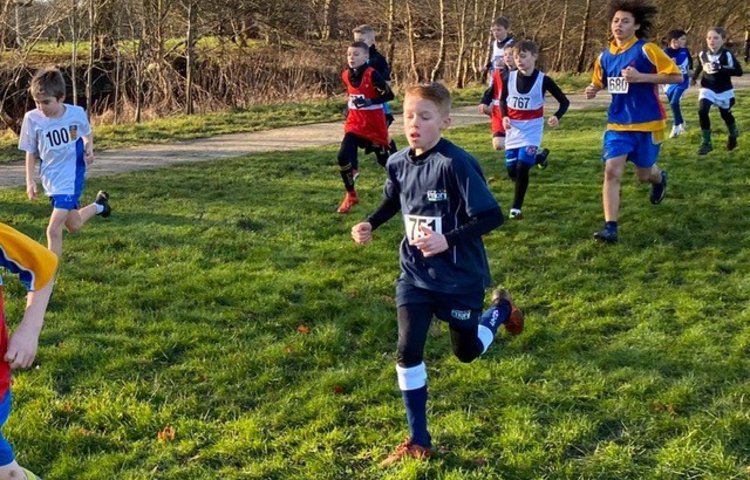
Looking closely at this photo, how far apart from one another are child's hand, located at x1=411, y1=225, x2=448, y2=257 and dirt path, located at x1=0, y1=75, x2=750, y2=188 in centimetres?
868

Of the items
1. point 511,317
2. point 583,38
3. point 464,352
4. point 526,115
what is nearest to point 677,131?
point 526,115

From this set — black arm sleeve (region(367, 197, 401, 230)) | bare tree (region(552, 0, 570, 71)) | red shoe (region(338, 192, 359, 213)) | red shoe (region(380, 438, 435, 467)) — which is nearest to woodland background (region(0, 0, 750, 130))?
bare tree (region(552, 0, 570, 71))

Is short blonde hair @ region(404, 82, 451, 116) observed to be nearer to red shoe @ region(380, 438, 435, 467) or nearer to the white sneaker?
red shoe @ region(380, 438, 435, 467)

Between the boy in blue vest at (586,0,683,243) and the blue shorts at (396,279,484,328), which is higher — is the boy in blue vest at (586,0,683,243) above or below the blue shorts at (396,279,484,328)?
above

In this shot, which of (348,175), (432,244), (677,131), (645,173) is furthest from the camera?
(677,131)

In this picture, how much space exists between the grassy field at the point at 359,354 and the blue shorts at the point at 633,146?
0.76 m

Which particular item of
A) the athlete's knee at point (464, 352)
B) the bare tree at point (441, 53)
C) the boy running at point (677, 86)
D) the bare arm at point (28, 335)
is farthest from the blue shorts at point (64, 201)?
the bare tree at point (441, 53)

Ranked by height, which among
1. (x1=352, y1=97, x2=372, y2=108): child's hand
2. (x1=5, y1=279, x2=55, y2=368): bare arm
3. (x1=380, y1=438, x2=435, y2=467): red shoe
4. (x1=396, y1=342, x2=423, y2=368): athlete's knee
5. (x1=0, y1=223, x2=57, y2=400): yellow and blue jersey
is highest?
(x1=352, y1=97, x2=372, y2=108): child's hand

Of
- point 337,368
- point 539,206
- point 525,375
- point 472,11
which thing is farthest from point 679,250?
point 472,11

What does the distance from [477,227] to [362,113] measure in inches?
200

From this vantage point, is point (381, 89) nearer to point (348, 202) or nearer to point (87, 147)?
point (348, 202)

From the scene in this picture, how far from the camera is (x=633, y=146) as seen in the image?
700 cm

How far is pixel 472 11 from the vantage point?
2589cm

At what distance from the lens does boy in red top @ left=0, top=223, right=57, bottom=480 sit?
8.56 ft
